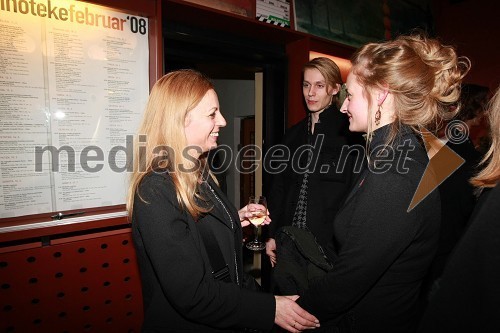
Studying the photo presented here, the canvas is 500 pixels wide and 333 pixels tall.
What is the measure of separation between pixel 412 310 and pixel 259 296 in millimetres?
583

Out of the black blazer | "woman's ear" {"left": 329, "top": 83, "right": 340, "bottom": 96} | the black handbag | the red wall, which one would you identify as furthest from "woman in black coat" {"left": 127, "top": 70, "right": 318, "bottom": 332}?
the red wall

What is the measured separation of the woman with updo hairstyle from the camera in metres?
1.03

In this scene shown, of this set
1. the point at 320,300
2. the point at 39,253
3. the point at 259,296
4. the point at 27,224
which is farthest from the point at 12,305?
the point at 320,300

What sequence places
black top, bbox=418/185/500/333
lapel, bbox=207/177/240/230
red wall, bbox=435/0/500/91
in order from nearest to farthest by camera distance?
black top, bbox=418/185/500/333
lapel, bbox=207/177/240/230
red wall, bbox=435/0/500/91

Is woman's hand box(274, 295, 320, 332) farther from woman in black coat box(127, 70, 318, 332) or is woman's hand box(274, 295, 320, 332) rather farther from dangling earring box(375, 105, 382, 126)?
dangling earring box(375, 105, 382, 126)

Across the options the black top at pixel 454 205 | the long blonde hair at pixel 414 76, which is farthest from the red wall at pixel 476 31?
the long blonde hair at pixel 414 76

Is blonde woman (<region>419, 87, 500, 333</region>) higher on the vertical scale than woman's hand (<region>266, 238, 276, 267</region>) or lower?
higher

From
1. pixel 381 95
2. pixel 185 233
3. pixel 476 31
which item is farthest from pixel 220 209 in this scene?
pixel 476 31

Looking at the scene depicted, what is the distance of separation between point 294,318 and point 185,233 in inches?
22.3

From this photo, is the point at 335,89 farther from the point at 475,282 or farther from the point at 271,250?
the point at 475,282

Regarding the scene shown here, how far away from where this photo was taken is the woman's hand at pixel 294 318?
1.23 m

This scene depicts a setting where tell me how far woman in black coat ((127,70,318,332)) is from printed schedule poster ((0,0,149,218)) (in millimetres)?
557

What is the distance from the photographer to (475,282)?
1.87 feet

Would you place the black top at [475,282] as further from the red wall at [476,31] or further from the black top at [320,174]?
the red wall at [476,31]
